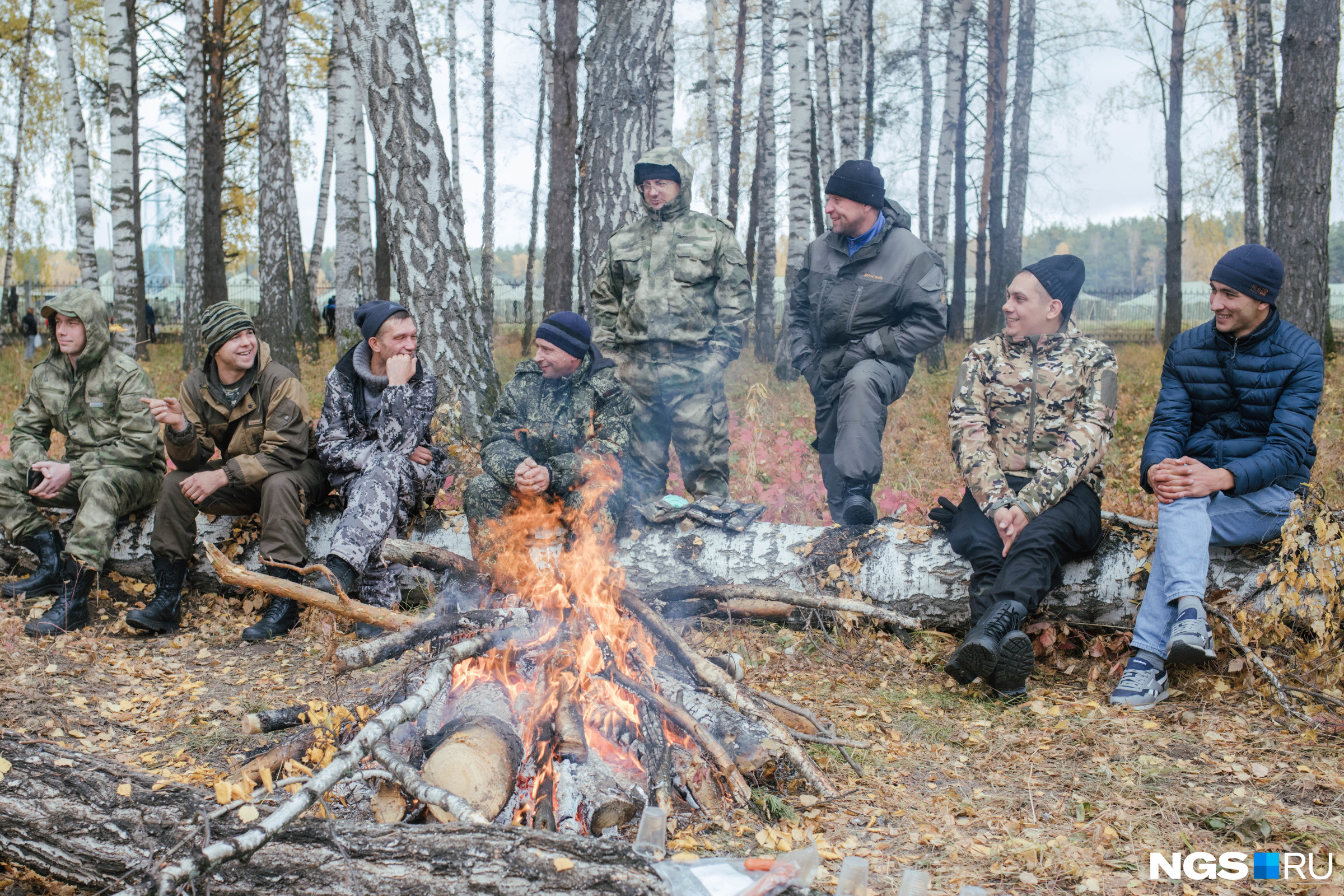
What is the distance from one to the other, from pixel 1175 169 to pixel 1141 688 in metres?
15.6

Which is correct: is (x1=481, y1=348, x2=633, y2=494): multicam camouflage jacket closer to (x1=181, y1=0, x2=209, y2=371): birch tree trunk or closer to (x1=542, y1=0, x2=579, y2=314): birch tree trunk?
(x1=542, y1=0, x2=579, y2=314): birch tree trunk

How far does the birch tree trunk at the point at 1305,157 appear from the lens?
26.0 feet

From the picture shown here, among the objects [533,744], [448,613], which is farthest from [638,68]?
[533,744]

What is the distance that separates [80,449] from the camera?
5367 millimetres

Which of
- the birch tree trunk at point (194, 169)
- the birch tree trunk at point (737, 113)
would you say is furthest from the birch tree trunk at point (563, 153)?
the birch tree trunk at point (737, 113)

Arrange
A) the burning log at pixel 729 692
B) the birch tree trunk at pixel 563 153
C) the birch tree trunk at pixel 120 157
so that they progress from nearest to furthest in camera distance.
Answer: the burning log at pixel 729 692
the birch tree trunk at pixel 563 153
the birch tree trunk at pixel 120 157

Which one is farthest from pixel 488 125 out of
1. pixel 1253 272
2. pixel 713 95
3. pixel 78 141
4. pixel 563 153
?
pixel 1253 272

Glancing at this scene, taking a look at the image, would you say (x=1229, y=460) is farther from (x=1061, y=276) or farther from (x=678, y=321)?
(x=678, y=321)

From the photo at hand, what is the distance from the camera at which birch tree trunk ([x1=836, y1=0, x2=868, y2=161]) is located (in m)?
13.5

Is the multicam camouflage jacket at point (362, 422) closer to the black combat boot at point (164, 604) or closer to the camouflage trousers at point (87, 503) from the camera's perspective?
the black combat boot at point (164, 604)

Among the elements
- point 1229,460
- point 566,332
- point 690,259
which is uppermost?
point 690,259

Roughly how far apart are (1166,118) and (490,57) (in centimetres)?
1598

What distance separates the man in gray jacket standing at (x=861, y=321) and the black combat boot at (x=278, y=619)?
3.16 metres

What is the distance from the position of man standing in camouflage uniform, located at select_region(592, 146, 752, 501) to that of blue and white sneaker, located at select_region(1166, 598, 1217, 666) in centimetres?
264
